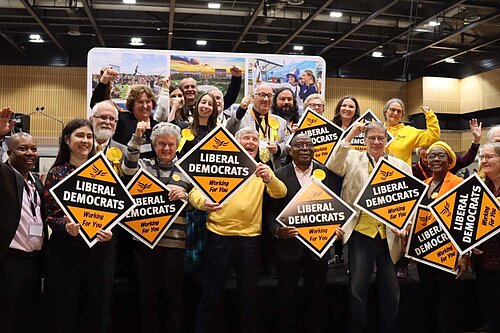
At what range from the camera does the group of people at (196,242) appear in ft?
10.0

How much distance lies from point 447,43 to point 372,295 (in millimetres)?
11836

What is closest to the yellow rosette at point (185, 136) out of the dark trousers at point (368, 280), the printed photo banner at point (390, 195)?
the printed photo banner at point (390, 195)

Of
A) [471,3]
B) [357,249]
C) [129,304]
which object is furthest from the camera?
[471,3]

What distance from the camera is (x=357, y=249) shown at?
140 inches

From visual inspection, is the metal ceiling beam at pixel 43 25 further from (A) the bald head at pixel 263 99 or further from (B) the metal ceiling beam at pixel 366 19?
(A) the bald head at pixel 263 99

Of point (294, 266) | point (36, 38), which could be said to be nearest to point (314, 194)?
point (294, 266)

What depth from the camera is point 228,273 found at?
3.38 m

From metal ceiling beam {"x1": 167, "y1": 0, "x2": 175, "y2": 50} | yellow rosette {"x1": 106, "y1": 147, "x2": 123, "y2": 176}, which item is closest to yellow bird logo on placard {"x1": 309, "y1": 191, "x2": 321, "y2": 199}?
yellow rosette {"x1": 106, "y1": 147, "x2": 123, "y2": 176}

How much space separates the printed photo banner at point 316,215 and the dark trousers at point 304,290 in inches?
6.6

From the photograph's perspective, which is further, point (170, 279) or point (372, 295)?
point (372, 295)

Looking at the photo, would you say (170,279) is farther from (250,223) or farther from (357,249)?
(357,249)

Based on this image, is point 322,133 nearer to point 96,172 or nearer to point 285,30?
point 96,172

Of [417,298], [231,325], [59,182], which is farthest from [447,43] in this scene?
[59,182]

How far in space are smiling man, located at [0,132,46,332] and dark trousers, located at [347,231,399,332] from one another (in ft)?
7.04
